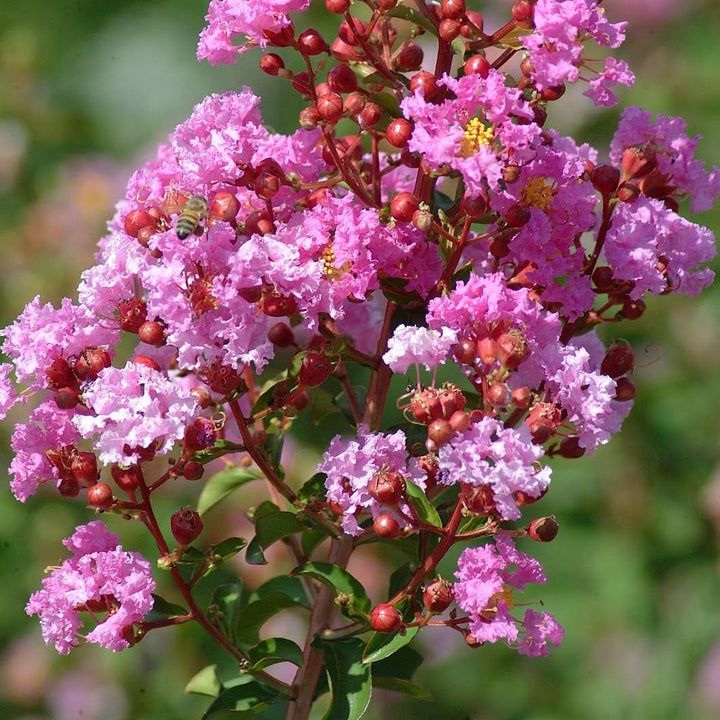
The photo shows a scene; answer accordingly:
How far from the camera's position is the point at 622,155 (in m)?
1.69

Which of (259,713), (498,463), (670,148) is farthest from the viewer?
(259,713)

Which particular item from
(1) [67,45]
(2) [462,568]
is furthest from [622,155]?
(1) [67,45]

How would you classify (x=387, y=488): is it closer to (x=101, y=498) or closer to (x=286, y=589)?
(x=101, y=498)

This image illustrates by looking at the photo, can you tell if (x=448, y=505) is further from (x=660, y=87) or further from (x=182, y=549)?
(x=660, y=87)

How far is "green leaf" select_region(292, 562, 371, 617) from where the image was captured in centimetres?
157

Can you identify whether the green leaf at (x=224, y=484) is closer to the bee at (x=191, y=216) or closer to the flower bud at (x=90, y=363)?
the flower bud at (x=90, y=363)

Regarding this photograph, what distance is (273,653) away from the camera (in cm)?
170

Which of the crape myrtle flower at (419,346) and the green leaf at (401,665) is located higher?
the crape myrtle flower at (419,346)

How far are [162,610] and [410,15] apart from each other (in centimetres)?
84

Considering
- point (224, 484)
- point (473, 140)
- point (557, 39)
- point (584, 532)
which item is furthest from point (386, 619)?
point (584, 532)

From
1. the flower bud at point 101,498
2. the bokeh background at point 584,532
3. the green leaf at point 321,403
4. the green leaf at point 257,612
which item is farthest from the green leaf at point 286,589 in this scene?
the bokeh background at point 584,532

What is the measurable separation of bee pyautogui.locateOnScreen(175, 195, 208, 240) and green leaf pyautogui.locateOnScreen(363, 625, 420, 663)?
1.82 ft

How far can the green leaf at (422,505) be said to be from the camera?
1.47 metres

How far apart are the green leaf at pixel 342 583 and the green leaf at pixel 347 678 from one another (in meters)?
0.06
